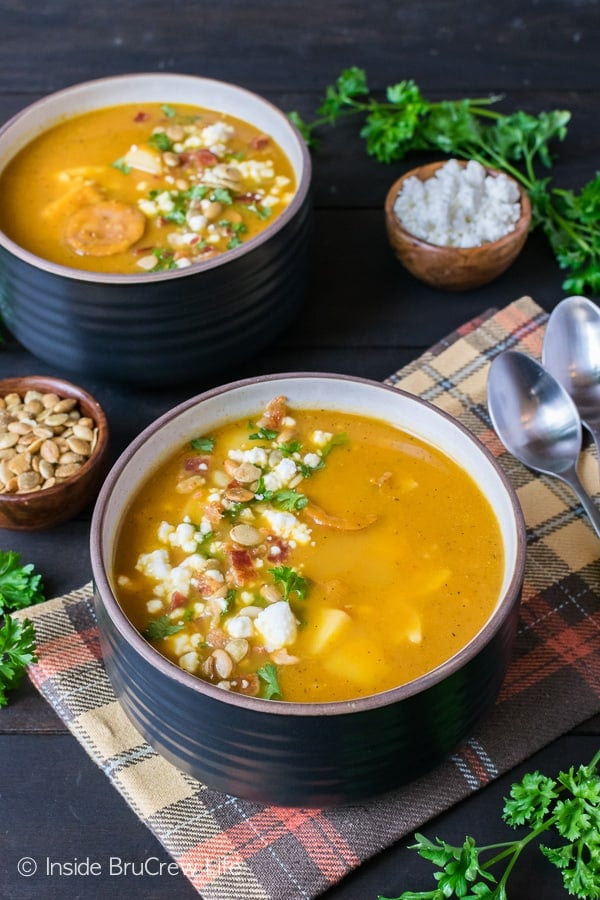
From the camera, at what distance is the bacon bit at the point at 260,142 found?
3.15 metres

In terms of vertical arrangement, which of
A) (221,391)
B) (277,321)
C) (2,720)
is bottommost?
(2,720)

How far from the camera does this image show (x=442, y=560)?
2.19 meters

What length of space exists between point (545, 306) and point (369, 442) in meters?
0.97

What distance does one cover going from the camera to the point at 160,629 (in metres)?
2.09

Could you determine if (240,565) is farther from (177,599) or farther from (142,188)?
(142,188)

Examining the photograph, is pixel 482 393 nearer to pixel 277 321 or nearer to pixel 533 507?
pixel 533 507

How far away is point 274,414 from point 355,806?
31.8 inches

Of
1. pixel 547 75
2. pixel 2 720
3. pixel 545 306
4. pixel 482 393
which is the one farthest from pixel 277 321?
pixel 547 75

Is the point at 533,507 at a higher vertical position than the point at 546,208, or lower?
lower

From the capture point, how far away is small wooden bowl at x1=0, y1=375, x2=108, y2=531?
2.50 metres

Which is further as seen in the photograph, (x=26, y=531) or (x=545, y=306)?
(x=545, y=306)

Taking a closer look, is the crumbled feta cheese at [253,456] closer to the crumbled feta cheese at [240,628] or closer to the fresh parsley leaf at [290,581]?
the fresh parsley leaf at [290,581]

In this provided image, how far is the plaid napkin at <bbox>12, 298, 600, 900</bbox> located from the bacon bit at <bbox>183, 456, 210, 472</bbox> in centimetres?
37

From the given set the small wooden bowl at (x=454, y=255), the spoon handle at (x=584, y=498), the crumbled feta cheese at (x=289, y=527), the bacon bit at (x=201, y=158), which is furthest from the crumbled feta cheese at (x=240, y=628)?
the bacon bit at (x=201, y=158)
